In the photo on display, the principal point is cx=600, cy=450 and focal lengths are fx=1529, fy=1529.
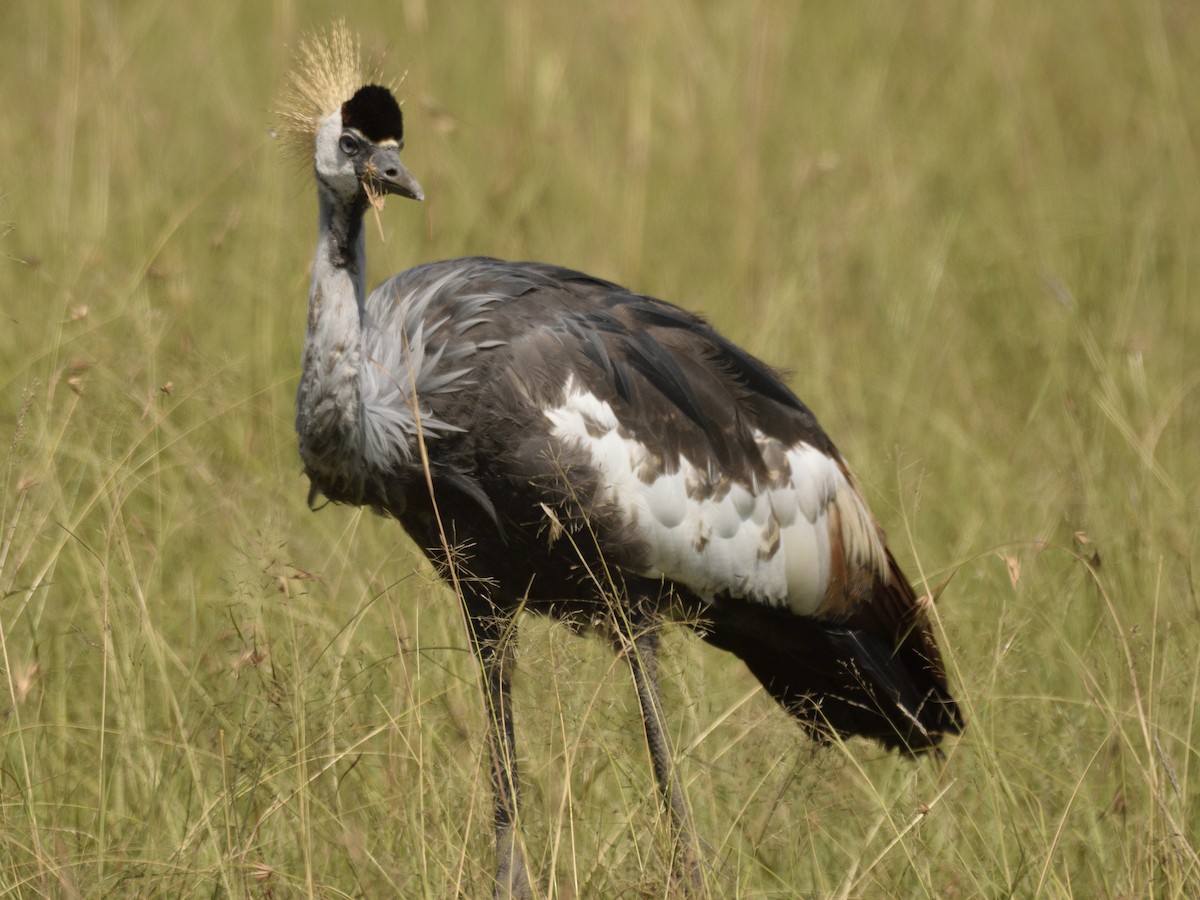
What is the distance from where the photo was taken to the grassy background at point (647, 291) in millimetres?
2672

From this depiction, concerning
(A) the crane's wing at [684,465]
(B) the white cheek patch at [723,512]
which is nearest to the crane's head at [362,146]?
(A) the crane's wing at [684,465]

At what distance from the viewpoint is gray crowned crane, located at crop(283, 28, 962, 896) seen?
9.68 feet

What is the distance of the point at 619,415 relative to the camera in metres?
3.14

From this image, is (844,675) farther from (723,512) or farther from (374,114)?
(374,114)

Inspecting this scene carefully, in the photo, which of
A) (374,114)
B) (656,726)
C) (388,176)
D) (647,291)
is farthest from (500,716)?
(647,291)

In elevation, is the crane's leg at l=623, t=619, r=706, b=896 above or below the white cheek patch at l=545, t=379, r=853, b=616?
below

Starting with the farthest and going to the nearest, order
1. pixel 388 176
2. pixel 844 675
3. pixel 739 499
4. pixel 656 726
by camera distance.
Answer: pixel 844 675 < pixel 739 499 < pixel 656 726 < pixel 388 176

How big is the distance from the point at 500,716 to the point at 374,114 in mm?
1255

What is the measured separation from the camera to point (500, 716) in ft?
10.5

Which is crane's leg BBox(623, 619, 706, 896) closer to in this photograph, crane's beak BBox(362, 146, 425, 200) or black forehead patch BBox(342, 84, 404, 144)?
crane's beak BBox(362, 146, 425, 200)

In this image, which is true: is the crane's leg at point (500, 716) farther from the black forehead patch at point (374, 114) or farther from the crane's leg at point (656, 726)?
the black forehead patch at point (374, 114)

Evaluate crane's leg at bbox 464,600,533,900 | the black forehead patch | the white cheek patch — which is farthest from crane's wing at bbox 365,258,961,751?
the black forehead patch

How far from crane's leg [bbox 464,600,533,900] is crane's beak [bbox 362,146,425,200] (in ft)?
2.68

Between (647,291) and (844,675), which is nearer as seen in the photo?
(844,675)
